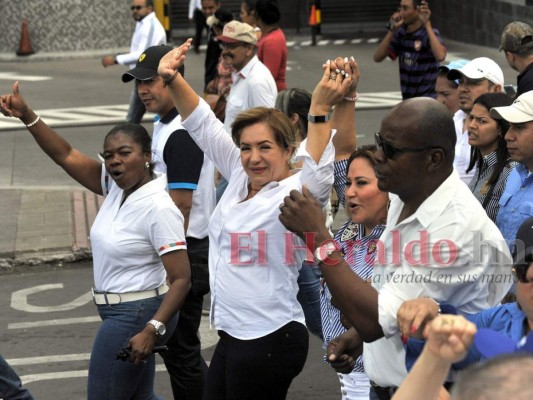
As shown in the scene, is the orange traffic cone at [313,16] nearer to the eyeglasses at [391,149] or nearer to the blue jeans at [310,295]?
the blue jeans at [310,295]

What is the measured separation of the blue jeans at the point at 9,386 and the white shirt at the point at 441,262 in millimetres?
2980

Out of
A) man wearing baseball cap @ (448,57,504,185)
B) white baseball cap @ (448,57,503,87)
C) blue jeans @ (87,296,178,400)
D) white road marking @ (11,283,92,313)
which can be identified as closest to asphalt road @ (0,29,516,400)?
white road marking @ (11,283,92,313)

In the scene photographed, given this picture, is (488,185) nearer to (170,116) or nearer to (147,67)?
(170,116)

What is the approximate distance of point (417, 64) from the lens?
11.0 m

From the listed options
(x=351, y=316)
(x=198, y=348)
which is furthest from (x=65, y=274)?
(x=351, y=316)

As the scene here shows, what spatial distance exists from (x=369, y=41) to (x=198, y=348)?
19282mm

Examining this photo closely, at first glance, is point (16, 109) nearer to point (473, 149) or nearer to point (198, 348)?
point (198, 348)

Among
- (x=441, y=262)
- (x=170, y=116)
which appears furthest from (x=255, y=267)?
(x=170, y=116)

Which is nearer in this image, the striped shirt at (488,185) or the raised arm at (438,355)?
the raised arm at (438,355)

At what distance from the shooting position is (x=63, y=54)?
73.7 feet

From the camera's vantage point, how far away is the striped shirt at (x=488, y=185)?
622 centimetres

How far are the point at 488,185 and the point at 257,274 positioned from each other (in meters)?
1.98

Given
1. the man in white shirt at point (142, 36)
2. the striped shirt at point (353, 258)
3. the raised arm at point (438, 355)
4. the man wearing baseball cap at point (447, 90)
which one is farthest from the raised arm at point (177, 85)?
the man in white shirt at point (142, 36)

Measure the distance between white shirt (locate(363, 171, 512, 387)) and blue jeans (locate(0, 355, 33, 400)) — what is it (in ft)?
9.78
